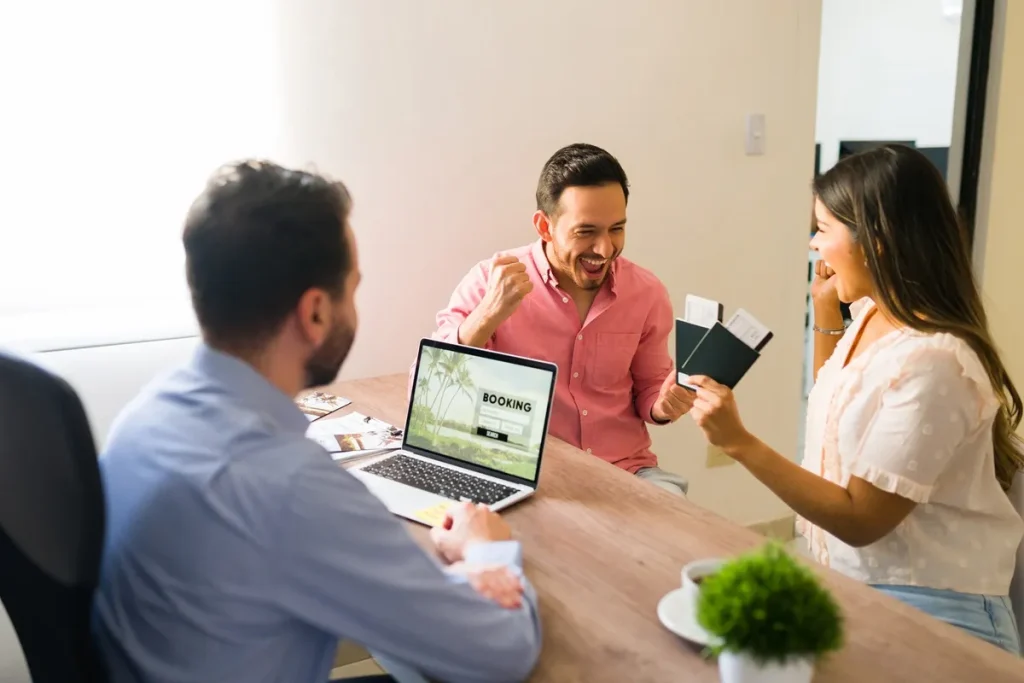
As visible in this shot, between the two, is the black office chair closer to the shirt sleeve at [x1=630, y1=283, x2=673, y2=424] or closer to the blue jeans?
the blue jeans

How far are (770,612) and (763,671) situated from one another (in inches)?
3.3

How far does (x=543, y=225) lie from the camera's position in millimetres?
1932

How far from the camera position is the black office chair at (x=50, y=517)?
0.74m

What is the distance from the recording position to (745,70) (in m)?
2.48

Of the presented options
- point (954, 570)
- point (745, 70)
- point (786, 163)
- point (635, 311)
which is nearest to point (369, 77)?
point (635, 311)

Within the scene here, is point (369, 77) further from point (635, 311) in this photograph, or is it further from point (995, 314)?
point (995, 314)

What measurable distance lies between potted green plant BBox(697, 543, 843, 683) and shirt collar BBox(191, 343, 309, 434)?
47 cm

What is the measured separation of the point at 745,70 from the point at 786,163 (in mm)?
321

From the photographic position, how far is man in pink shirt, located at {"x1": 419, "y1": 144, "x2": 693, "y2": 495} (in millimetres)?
1823

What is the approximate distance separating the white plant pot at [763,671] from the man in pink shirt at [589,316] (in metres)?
0.99

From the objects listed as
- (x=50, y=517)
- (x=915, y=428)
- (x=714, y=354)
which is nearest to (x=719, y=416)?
(x=714, y=354)

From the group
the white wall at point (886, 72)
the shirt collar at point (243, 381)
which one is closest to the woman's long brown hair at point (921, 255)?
the shirt collar at point (243, 381)

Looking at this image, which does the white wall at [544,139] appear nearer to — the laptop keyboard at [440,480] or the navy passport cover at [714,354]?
the laptop keyboard at [440,480]

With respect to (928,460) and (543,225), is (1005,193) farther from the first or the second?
(928,460)
